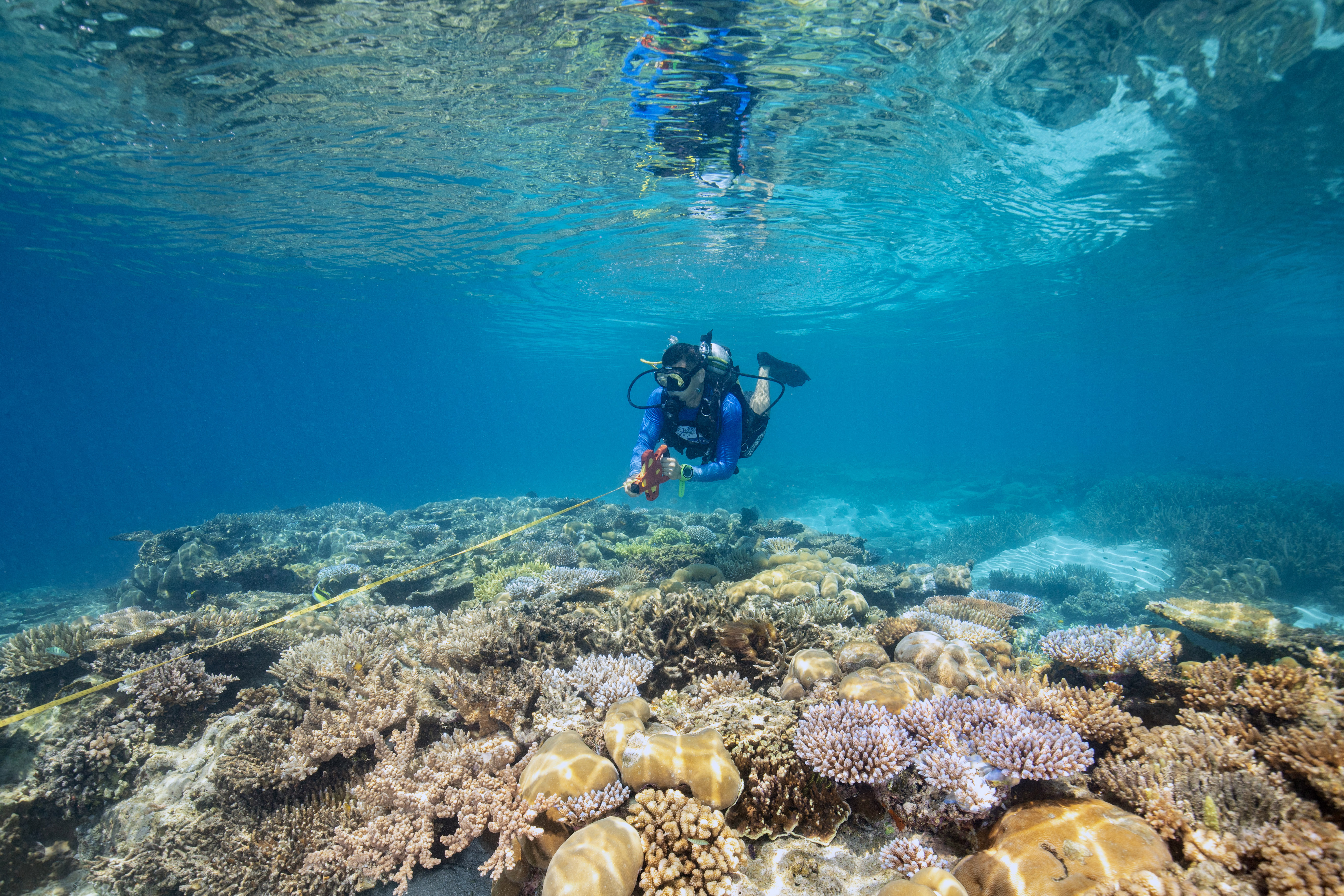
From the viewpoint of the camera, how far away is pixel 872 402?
438 feet

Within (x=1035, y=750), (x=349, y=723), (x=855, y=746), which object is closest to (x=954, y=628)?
(x=1035, y=750)

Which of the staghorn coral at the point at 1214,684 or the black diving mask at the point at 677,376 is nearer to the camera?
the staghorn coral at the point at 1214,684

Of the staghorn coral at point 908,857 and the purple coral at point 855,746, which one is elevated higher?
the purple coral at point 855,746

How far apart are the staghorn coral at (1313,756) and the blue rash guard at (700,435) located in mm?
5158

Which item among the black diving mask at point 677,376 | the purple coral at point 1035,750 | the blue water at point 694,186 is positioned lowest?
the purple coral at point 1035,750

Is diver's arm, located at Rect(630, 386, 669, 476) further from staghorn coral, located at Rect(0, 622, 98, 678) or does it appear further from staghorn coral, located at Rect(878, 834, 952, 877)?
staghorn coral, located at Rect(0, 622, 98, 678)

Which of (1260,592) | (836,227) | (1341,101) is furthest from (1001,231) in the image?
(1260,592)

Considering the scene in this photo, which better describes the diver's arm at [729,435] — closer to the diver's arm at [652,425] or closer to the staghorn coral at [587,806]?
the diver's arm at [652,425]

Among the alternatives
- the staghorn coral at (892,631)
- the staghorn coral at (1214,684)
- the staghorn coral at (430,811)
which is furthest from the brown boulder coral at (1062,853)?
the staghorn coral at (892,631)

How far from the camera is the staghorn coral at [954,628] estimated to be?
5344 mm

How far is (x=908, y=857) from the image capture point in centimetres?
247

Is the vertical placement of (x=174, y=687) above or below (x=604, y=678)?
below

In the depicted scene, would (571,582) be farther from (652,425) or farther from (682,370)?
(682,370)

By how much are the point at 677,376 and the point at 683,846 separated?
548 cm
